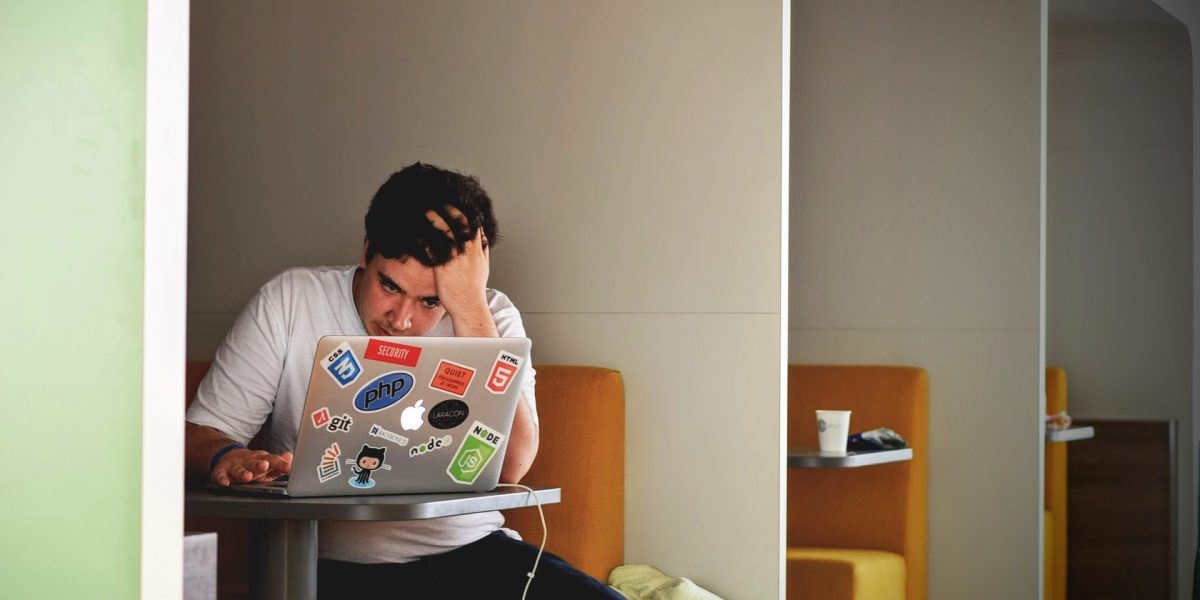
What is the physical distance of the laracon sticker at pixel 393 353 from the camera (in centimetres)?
205

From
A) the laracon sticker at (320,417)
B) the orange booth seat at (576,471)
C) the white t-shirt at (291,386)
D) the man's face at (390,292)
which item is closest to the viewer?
the laracon sticker at (320,417)

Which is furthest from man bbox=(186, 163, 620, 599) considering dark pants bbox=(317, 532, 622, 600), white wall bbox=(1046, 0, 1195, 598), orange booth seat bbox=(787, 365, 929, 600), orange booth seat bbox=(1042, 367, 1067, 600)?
white wall bbox=(1046, 0, 1195, 598)

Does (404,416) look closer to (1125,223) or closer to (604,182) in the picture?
(604,182)

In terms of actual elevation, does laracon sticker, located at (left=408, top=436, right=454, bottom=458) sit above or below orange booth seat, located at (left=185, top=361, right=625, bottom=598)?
above

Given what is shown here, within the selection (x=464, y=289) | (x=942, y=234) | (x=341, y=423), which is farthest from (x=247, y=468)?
(x=942, y=234)

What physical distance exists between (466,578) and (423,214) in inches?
29.8

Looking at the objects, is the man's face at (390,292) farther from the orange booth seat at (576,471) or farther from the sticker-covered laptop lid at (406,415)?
the sticker-covered laptop lid at (406,415)

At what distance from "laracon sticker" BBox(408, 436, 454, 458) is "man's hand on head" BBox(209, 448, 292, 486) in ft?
0.67

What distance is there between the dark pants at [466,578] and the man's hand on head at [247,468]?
497 mm

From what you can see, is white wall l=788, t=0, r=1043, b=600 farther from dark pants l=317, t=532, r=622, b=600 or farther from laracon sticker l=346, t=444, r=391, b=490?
laracon sticker l=346, t=444, r=391, b=490

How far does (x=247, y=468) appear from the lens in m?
2.13

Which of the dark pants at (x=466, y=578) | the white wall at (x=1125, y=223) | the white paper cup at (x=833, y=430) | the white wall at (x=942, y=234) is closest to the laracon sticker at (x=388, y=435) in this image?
the dark pants at (x=466, y=578)

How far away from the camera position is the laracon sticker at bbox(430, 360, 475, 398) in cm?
209

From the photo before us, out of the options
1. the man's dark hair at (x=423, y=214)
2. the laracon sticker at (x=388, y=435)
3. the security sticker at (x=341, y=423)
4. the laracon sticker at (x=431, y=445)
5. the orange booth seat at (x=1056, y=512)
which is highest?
the man's dark hair at (x=423, y=214)
